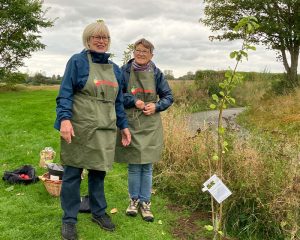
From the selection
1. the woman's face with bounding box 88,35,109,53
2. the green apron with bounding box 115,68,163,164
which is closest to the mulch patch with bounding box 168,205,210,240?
the green apron with bounding box 115,68,163,164

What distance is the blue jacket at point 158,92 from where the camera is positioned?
4199 millimetres

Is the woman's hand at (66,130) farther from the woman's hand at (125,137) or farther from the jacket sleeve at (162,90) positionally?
the jacket sleeve at (162,90)

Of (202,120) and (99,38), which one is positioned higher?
(99,38)

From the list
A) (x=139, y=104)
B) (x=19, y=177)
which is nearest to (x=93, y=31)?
(x=139, y=104)

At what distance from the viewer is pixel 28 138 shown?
900 centimetres

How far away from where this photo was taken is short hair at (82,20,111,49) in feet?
12.0

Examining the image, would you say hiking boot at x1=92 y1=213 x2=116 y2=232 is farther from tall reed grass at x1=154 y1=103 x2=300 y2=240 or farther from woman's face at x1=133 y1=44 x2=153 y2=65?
woman's face at x1=133 y1=44 x2=153 y2=65

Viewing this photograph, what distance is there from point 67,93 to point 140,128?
1.01 m

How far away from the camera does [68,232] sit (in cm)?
383

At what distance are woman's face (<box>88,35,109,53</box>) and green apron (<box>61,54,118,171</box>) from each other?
4.7 inches

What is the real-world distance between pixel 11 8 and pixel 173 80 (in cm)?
981

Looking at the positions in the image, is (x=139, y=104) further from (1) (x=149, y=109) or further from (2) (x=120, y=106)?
(2) (x=120, y=106)

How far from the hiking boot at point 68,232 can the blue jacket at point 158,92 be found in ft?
4.30

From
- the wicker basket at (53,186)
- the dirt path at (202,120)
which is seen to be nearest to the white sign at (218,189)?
the dirt path at (202,120)
